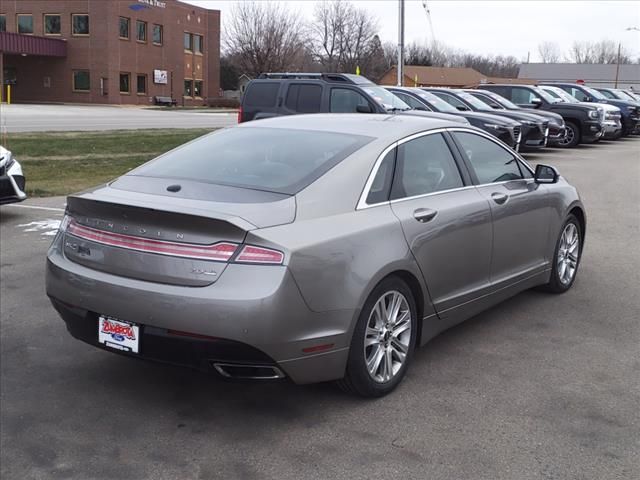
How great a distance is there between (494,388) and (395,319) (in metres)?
0.73

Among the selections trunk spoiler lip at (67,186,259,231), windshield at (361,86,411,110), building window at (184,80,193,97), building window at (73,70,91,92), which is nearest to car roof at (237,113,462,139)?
trunk spoiler lip at (67,186,259,231)

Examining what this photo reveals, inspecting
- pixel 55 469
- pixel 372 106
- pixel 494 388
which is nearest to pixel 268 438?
pixel 55 469

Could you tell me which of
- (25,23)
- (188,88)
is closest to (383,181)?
(25,23)

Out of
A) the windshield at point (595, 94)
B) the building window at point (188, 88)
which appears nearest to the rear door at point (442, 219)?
the windshield at point (595, 94)

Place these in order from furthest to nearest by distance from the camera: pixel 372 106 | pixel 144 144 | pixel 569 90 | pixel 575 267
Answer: pixel 569 90, pixel 144 144, pixel 372 106, pixel 575 267

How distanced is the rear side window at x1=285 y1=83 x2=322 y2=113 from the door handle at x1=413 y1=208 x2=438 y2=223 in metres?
10.5

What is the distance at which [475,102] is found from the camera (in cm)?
1936

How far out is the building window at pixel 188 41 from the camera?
65.9 metres

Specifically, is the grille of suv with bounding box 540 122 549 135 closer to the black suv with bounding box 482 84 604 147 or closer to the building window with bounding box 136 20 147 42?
the black suv with bounding box 482 84 604 147

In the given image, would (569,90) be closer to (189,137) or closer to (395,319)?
(189,137)

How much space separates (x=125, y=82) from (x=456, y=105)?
45519 mm

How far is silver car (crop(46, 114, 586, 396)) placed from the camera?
366 centimetres

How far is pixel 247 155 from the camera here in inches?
185

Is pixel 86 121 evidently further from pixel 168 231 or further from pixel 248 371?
pixel 248 371
